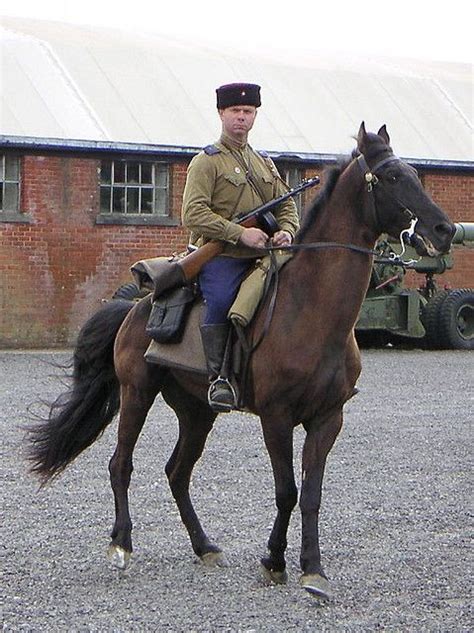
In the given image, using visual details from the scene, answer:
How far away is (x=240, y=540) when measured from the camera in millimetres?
7961

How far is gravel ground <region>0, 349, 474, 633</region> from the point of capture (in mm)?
6215

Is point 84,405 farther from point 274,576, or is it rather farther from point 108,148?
point 108,148

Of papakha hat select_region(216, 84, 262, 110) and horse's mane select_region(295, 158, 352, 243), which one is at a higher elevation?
papakha hat select_region(216, 84, 262, 110)

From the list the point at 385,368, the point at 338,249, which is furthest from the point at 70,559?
the point at 385,368

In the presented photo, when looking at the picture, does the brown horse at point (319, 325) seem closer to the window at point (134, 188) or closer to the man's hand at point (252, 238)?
the man's hand at point (252, 238)

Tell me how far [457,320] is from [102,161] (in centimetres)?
703

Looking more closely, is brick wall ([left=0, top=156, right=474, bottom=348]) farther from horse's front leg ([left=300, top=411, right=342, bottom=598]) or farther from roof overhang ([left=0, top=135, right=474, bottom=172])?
horse's front leg ([left=300, top=411, right=342, bottom=598])

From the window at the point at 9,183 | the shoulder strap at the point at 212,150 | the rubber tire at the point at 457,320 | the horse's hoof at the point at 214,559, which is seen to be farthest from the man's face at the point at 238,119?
the rubber tire at the point at 457,320

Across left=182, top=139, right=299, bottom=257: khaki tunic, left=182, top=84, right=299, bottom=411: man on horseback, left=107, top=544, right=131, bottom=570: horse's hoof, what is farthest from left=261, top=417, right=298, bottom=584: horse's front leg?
left=182, top=139, right=299, bottom=257: khaki tunic

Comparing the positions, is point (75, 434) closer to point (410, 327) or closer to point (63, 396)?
point (63, 396)

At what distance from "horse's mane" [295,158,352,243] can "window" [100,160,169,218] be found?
17838 millimetres

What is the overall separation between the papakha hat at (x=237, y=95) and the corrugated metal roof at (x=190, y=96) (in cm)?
1732

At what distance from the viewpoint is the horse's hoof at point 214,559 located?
Result: 7328 millimetres

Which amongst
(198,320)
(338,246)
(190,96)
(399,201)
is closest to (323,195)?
(338,246)
